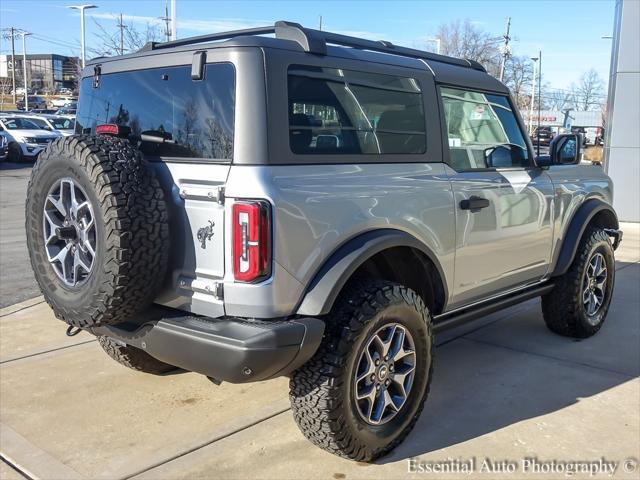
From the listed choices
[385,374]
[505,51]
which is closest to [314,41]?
[385,374]

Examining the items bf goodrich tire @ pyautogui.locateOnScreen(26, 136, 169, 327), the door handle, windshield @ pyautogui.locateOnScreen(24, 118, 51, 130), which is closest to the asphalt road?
bf goodrich tire @ pyautogui.locateOnScreen(26, 136, 169, 327)

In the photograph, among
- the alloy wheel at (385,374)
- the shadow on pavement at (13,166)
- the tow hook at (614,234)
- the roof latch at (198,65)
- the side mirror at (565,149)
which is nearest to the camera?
the roof latch at (198,65)

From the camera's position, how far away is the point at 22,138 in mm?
23359

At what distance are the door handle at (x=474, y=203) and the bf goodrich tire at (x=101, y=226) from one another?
1.80 m

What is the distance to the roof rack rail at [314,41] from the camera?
3.08 metres

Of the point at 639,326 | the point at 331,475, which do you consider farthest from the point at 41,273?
the point at 639,326

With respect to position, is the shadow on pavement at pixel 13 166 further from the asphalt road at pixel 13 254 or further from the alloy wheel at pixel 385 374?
the alloy wheel at pixel 385 374

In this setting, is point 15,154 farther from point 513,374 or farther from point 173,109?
point 513,374

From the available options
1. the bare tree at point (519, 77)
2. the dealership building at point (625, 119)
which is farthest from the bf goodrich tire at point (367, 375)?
the bare tree at point (519, 77)

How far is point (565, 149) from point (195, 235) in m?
3.08

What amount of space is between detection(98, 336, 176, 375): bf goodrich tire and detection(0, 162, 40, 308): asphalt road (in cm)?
247

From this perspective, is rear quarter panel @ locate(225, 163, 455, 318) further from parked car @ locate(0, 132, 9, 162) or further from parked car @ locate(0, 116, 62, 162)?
parked car @ locate(0, 116, 62, 162)

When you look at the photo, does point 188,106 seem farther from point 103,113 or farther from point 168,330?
point 168,330

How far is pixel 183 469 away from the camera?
125 inches
